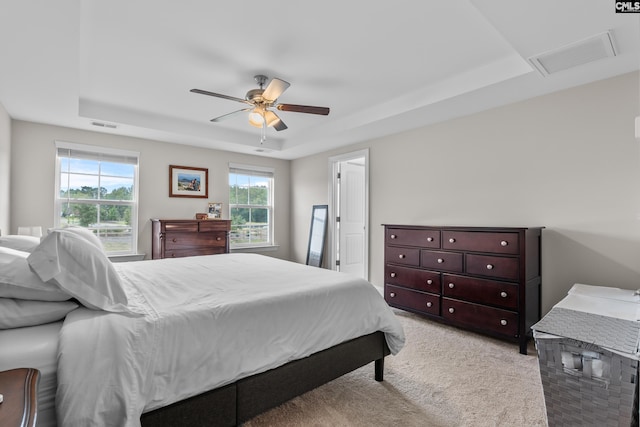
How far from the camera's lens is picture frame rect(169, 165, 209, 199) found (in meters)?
5.00

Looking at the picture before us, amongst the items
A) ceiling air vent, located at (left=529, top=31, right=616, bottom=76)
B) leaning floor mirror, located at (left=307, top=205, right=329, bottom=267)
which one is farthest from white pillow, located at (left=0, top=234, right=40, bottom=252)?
leaning floor mirror, located at (left=307, top=205, right=329, bottom=267)

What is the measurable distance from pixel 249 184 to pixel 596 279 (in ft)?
16.4

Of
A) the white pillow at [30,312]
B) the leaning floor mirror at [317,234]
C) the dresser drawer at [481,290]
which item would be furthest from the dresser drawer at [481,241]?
the white pillow at [30,312]

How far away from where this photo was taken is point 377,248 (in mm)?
4652

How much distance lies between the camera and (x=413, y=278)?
3.59 metres

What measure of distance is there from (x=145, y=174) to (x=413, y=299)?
4.15 m

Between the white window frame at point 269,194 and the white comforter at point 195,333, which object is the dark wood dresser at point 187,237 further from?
the white comforter at point 195,333

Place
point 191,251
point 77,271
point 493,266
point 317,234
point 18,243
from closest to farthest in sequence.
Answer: point 77,271, point 18,243, point 493,266, point 191,251, point 317,234

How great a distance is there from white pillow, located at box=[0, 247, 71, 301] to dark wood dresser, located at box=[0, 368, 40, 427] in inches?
21.6

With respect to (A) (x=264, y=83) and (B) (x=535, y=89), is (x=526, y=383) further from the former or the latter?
(A) (x=264, y=83)

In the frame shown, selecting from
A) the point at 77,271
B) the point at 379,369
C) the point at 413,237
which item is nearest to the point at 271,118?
the point at 413,237

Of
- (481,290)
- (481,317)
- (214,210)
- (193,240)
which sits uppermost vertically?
(214,210)

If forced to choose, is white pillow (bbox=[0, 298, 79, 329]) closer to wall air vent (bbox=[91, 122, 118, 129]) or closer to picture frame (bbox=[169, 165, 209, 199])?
wall air vent (bbox=[91, 122, 118, 129])

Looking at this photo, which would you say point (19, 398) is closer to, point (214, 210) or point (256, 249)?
point (214, 210)
